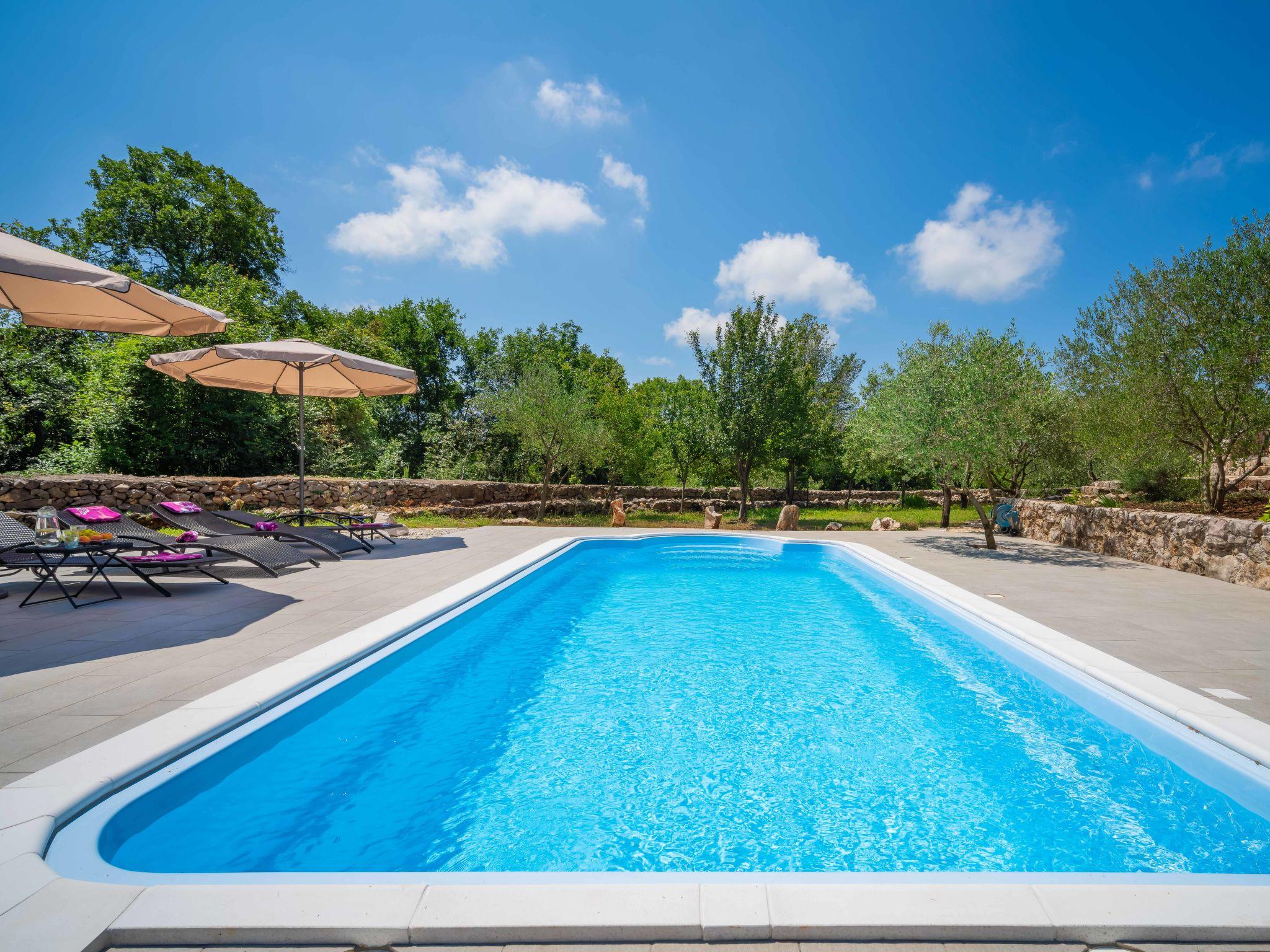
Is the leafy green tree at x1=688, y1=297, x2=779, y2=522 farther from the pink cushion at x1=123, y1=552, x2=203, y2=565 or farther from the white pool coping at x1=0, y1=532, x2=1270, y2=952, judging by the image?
the white pool coping at x1=0, y1=532, x2=1270, y2=952

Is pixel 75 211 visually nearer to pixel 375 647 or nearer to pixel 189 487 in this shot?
pixel 189 487

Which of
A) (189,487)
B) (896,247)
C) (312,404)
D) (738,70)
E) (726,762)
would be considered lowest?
(726,762)

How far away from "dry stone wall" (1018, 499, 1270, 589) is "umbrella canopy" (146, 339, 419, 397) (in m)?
12.3

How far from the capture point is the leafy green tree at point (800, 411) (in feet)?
52.4

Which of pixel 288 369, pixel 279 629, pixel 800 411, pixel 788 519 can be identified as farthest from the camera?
pixel 800 411

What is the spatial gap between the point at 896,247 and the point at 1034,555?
12.0 meters

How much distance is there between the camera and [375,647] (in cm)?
441

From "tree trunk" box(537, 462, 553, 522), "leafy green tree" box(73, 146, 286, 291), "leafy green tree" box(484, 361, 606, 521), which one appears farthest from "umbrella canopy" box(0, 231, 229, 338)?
"leafy green tree" box(73, 146, 286, 291)

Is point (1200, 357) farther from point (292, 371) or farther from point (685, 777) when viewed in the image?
point (292, 371)

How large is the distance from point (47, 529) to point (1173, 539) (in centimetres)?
1458

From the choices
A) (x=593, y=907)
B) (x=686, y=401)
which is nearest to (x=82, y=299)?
(x=593, y=907)

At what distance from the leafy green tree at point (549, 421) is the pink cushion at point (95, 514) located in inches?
399

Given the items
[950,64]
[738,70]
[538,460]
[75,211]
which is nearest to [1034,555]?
[950,64]

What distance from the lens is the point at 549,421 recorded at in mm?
16266
